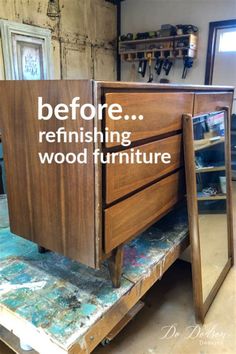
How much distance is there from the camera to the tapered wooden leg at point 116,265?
1071 millimetres

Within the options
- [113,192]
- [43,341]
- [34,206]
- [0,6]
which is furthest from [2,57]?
[43,341]

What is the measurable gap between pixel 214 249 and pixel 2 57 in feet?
9.17

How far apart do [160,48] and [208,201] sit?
291 cm

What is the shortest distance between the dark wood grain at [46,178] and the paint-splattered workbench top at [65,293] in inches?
6.2

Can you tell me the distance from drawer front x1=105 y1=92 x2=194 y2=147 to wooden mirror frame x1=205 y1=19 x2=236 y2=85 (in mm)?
2851

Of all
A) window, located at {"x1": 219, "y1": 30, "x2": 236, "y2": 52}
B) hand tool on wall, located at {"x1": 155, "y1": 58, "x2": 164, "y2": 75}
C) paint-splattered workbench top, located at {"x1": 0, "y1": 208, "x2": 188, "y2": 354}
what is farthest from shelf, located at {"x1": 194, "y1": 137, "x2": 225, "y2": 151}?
hand tool on wall, located at {"x1": 155, "y1": 58, "x2": 164, "y2": 75}

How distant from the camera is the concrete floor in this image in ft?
4.38

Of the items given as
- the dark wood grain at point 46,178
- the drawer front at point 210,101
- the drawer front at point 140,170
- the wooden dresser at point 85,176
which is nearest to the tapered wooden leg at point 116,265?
the wooden dresser at point 85,176

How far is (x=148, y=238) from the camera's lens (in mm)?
1511

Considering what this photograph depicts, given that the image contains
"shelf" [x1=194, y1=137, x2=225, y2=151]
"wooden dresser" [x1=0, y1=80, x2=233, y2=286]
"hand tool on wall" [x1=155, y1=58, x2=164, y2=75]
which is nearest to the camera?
"wooden dresser" [x1=0, y1=80, x2=233, y2=286]

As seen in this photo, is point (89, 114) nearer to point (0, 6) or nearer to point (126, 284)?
point (126, 284)

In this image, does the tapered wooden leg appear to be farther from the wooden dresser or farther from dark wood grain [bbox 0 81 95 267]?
dark wood grain [bbox 0 81 95 267]

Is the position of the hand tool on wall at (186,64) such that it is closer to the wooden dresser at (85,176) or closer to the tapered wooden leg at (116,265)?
the wooden dresser at (85,176)

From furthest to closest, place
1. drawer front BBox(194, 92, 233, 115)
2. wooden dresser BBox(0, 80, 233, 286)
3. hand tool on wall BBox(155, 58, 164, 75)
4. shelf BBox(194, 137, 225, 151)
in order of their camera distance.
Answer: hand tool on wall BBox(155, 58, 164, 75)
shelf BBox(194, 137, 225, 151)
drawer front BBox(194, 92, 233, 115)
wooden dresser BBox(0, 80, 233, 286)
